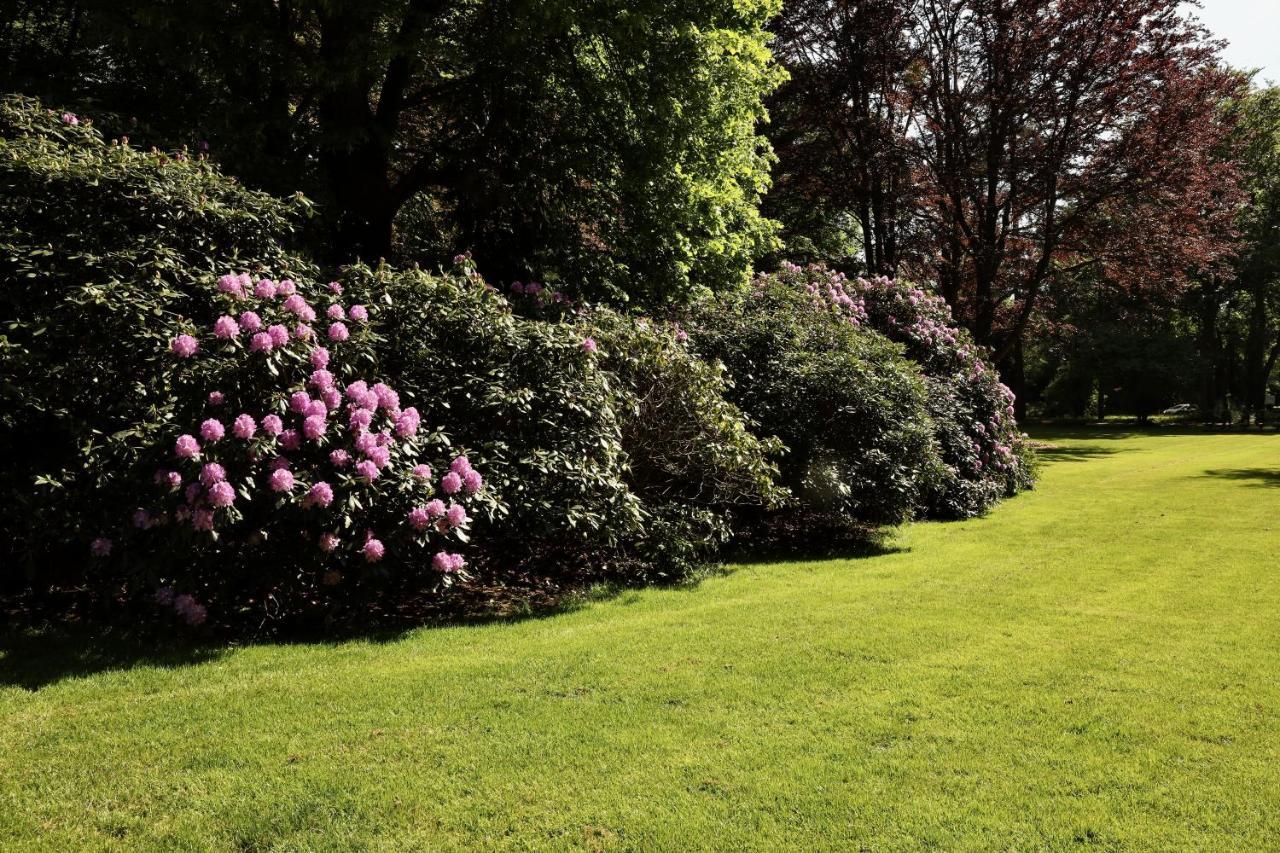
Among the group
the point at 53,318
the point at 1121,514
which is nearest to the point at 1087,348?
the point at 1121,514

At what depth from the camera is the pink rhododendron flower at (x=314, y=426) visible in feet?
17.6

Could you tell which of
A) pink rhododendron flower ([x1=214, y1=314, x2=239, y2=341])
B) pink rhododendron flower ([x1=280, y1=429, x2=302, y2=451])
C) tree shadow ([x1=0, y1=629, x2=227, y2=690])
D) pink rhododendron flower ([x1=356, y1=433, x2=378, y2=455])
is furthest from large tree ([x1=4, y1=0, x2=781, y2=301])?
tree shadow ([x1=0, y1=629, x2=227, y2=690])

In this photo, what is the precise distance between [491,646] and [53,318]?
3.61 m

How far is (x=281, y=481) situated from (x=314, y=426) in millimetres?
419

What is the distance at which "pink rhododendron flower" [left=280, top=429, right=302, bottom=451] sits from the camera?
541cm

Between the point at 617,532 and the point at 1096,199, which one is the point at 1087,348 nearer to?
the point at 1096,199

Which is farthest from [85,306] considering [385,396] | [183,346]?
[385,396]

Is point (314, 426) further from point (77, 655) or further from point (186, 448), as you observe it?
point (77, 655)

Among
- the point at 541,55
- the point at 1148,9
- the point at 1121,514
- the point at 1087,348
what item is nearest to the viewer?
the point at 541,55

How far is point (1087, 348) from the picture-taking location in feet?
120

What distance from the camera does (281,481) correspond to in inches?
203

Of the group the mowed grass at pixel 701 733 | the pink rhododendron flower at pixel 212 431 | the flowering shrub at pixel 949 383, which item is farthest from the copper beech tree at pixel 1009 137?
the pink rhododendron flower at pixel 212 431

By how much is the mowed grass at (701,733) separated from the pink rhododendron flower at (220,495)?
0.97m

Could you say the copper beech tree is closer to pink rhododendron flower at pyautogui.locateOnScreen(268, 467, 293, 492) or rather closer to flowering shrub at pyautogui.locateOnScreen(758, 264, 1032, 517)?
flowering shrub at pyautogui.locateOnScreen(758, 264, 1032, 517)
